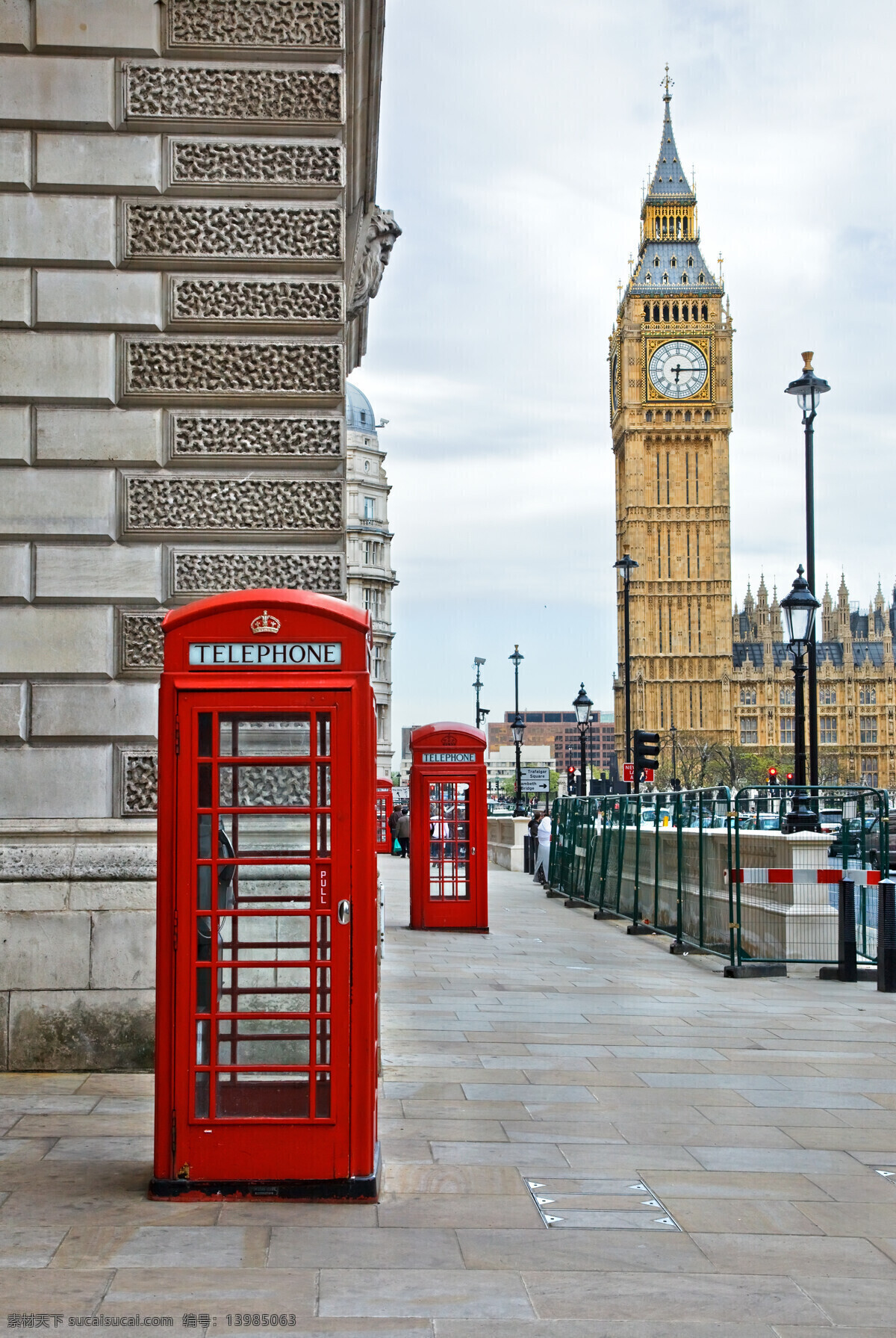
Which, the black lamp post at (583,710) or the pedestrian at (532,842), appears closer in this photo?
the pedestrian at (532,842)

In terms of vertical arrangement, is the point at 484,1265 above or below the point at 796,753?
below

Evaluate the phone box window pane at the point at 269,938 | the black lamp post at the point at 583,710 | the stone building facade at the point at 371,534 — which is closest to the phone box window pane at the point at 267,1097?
the phone box window pane at the point at 269,938

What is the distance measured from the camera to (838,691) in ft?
396

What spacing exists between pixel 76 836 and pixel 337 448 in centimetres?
260

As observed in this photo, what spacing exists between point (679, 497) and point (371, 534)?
30.4 meters

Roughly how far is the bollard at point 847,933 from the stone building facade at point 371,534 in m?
82.1

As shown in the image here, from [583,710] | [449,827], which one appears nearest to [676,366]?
[583,710]

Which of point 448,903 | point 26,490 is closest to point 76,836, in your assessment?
point 26,490

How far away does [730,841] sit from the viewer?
1380 cm

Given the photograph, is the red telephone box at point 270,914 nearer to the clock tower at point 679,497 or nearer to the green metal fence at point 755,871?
the green metal fence at point 755,871

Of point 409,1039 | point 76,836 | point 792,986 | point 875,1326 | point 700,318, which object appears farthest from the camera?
point 700,318

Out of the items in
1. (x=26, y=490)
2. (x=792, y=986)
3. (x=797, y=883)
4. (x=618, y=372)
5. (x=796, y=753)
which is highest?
(x=618, y=372)

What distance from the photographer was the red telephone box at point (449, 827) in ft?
56.4

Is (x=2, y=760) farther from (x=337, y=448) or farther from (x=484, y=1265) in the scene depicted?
(x=484, y=1265)
